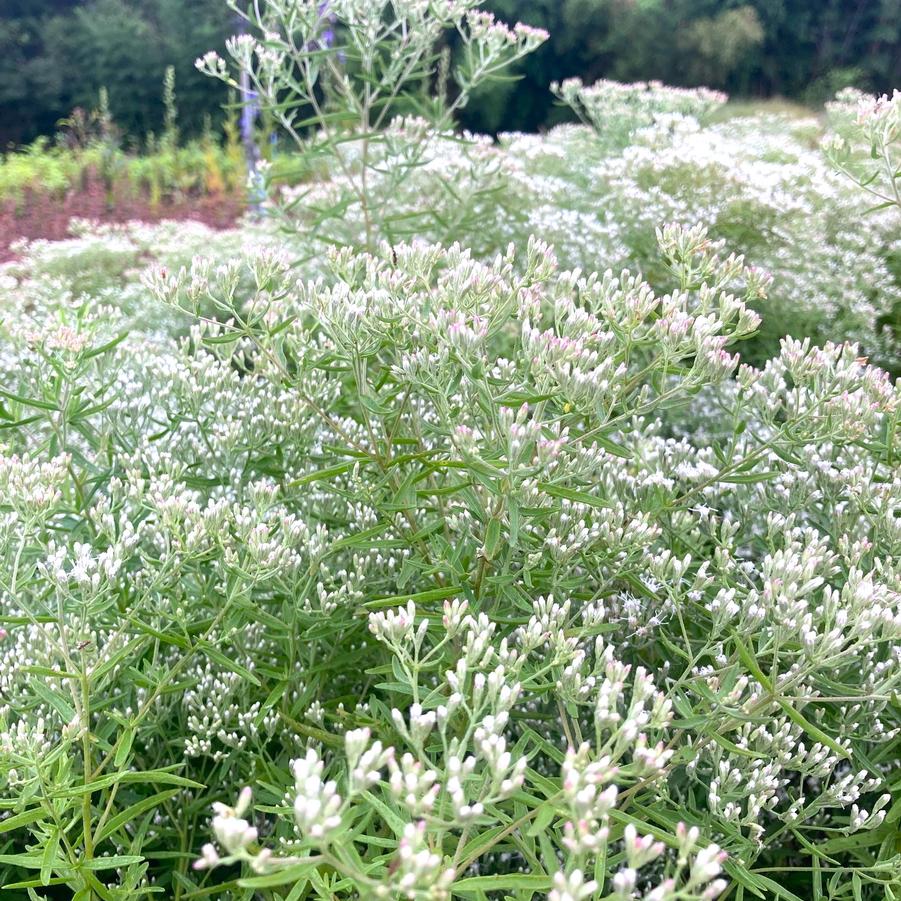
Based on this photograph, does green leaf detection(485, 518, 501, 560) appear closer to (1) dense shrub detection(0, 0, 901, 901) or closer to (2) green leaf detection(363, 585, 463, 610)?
(1) dense shrub detection(0, 0, 901, 901)

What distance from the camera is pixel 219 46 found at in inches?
949

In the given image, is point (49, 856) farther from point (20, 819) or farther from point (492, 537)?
point (492, 537)

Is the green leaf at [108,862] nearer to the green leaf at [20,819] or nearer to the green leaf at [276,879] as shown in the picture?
the green leaf at [20,819]

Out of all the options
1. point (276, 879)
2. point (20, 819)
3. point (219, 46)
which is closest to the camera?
point (276, 879)

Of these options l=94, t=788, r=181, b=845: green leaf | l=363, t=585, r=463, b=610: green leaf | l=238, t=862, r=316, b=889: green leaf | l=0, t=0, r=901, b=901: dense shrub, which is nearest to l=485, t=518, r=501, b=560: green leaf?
l=0, t=0, r=901, b=901: dense shrub

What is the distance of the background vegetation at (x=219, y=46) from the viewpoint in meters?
24.5

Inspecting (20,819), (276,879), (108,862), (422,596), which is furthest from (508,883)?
(20,819)

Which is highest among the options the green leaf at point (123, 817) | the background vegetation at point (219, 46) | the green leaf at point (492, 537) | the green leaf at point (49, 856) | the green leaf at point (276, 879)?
the background vegetation at point (219, 46)

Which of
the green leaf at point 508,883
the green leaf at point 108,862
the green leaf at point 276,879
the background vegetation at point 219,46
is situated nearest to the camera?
the green leaf at point 276,879

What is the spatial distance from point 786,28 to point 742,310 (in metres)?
31.2

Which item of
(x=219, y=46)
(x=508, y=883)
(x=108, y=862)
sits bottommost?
(x=108, y=862)

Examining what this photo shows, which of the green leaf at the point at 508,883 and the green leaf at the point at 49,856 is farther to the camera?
the green leaf at the point at 49,856

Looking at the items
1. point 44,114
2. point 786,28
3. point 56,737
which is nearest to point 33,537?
point 56,737

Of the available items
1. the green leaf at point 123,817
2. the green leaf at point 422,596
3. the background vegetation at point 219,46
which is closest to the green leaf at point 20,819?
the green leaf at point 123,817
